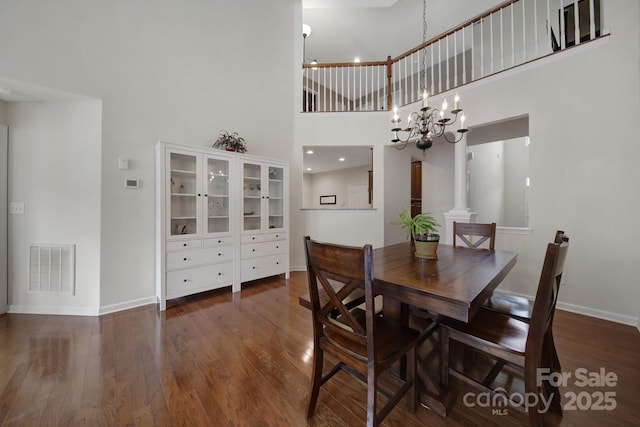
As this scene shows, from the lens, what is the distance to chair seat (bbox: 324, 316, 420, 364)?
104 cm

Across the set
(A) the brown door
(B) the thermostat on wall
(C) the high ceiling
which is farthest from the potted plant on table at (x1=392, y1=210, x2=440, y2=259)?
(C) the high ceiling

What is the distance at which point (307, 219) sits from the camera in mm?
4125

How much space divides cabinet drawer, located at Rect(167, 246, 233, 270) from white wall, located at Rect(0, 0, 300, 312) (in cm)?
36

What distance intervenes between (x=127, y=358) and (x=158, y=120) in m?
Answer: 2.46

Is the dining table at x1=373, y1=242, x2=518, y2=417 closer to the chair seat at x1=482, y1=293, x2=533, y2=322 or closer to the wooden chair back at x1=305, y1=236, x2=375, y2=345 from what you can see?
the wooden chair back at x1=305, y1=236, x2=375, y2=345

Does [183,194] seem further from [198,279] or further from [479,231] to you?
[479,231]

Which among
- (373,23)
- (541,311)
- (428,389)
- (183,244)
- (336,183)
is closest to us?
(541,311)

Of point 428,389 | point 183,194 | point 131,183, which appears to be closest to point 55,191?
point 131,183

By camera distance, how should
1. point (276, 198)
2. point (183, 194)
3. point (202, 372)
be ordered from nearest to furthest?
point (202, 372) → point (183, 194) → point (276, 198)

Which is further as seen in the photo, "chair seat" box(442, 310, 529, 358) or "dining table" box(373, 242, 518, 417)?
"chair seat" box(442, 310, 529, 358)

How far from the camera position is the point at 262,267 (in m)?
3.29

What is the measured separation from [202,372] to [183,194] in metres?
1.96

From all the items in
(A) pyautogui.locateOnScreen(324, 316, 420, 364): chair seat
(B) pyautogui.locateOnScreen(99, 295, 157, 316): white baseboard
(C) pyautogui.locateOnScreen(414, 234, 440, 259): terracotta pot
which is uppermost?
(C) pyautogui.locateOnScreen(414, 234, 440, 259): terracotta pot

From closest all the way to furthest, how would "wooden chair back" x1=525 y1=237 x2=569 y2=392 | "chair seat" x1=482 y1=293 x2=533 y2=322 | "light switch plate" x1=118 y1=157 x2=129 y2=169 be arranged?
"wooden chair back" x1=525 y1=237 x2=569 y2=392, "chair seat" x1=482 y1=293 x2=533 y2=322, "light switch plate" x1=118 y1=157 x2=129 y2=169
